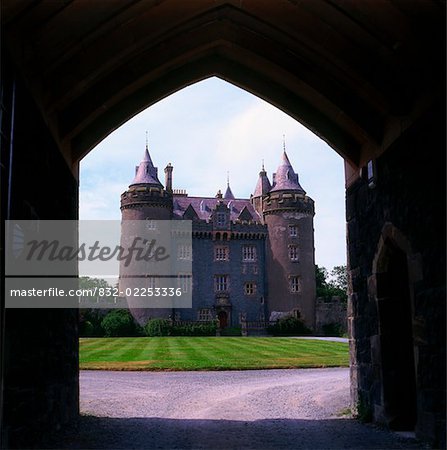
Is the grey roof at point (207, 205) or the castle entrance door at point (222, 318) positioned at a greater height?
the grey roof at point (207, 205)

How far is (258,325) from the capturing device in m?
52.8

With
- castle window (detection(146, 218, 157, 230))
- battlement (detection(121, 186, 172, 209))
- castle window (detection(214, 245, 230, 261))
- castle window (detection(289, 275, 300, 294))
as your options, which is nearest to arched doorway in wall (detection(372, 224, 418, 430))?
castle window (detection(146, 218, 157, 230))

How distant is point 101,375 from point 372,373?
11.2 metres

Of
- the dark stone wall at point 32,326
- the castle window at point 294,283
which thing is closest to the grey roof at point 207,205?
the castle window at point 294,283

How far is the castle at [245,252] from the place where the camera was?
53.9m

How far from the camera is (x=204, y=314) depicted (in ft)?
177

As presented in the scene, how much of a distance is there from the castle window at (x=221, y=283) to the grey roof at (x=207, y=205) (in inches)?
231

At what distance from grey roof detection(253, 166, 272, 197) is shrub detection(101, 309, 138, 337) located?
60.8 feet

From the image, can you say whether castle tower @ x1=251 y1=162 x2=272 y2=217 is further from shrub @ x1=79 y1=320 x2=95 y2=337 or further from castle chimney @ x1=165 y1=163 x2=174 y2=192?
shrub @ x1=79 y1=320 x2=95 y2=337

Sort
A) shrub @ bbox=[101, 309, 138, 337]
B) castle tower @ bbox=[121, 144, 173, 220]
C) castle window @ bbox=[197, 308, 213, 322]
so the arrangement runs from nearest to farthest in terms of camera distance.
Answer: shrub @ bbox=[101, 309, 138, 337] → castle tower @ bbox=[121, 144, 173, 220] → castle window @ bbox=[197, 308, 213, 322]

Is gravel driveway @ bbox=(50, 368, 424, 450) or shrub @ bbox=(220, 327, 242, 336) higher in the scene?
gravel driveway @ bbox=(50, 368, 424, 450)

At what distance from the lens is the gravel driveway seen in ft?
23.5

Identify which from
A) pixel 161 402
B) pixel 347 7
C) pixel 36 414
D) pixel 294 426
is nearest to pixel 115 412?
pixel 161 402

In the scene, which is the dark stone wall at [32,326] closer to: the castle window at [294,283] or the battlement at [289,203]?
the castle window at [294,283]
